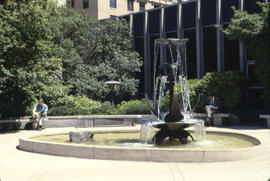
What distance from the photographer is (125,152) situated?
879 cm

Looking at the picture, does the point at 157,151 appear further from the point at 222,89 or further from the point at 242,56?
the point at 242,56

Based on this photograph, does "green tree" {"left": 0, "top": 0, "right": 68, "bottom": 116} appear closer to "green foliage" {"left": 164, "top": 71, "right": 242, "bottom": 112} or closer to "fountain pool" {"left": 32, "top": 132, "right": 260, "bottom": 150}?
"fountain pool" {"left": 32, "top": 132, "right": 260, "bottom": 150}

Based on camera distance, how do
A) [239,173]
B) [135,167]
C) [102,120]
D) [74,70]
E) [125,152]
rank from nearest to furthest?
1. [239,173]
2. [135,167]
3. [125,152]
4. [102,120]
5. [74,70]

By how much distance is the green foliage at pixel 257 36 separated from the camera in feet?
56.4

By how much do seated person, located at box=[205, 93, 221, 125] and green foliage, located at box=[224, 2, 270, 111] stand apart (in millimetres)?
2239

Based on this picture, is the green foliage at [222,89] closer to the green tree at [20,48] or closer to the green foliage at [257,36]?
the green foliage at [257,36]

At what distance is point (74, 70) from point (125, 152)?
19459mm

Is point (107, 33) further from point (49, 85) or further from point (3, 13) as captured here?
point (3, 13)

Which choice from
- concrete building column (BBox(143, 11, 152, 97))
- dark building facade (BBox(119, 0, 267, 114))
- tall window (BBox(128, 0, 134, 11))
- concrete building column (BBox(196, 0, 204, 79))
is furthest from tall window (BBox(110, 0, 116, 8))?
concrete building column (BBox(196, 0, 204, 79))

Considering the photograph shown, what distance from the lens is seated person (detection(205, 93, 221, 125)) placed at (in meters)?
18.0

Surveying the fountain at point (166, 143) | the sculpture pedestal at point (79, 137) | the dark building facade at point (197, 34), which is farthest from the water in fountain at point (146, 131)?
the dark building facade at point (197, 34)

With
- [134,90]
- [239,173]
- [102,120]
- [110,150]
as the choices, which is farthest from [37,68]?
[239,173]

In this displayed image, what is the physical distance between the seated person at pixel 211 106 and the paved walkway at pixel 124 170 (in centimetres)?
880

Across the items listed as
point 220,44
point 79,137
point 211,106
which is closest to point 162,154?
point 79,137
